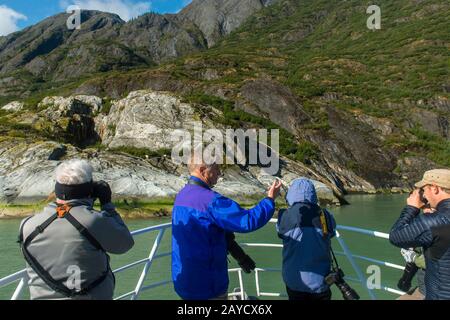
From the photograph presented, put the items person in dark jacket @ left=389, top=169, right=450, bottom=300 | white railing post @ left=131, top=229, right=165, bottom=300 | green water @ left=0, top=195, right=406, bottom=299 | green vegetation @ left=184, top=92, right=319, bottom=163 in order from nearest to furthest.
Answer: person in dark jacket @ left=389, top=169, right=450, bottom=300, white railing post @ left=131, top=229, right=165, bottom=300, green water @ left=0, top=195, right=406, bottom=299, green vegetation @ left=184, top=92, right=319, bottom=163

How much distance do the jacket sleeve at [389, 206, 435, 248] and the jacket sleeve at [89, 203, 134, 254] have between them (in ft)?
7.26

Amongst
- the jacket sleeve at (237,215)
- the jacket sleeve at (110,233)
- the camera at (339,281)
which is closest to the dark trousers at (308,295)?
the camera at (339,281)

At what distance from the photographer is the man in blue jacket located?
3359 millimetres

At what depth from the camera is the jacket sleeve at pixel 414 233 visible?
10.3 feet

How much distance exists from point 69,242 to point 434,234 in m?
2.77

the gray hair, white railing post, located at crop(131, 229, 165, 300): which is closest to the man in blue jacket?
the gray hair

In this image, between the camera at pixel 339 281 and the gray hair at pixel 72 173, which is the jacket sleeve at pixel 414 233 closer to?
the camera at pixel 339 281

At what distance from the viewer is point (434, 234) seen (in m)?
3.10

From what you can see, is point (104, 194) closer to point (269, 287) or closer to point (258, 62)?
point (269, 287)

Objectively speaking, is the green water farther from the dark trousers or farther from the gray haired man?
the gray haired man

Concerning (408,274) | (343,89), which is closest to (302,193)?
(408,274)

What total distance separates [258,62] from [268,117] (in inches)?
2381

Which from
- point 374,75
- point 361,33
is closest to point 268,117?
point 374,75
